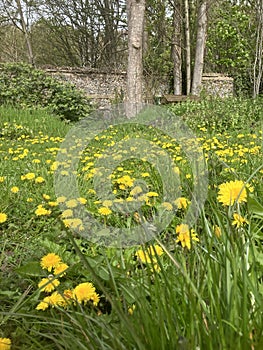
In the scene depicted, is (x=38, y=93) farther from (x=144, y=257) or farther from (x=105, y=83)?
(x=144, y=257)

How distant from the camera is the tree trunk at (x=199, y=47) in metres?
10.8

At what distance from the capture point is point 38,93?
973cm

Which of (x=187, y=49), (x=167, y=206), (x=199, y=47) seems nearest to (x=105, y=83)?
(x=187, y=49)

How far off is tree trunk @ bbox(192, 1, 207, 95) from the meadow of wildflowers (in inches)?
315

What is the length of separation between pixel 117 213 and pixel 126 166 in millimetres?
1403

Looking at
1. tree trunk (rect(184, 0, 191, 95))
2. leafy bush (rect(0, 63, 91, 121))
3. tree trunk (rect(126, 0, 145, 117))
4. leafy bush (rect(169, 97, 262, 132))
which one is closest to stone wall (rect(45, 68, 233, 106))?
tree trunk (rect(184, 0, 191, 95))

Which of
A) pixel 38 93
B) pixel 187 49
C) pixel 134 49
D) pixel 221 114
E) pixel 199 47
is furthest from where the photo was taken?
pixel 187 49

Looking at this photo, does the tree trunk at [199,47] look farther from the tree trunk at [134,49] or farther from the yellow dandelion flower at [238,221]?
the yellow dandelion flower at [238,221]

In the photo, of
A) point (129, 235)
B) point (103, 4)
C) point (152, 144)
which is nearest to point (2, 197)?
point (129, 235)

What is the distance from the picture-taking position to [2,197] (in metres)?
2.43

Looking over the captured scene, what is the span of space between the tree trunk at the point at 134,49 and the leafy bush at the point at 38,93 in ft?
5.10

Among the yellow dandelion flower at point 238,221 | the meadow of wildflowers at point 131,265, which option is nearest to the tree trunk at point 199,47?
the meadow of wildflowers at point 131,265

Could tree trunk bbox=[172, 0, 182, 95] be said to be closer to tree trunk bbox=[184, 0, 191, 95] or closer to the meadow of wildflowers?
tree trunk bbox=[184, 0, 191, 95]

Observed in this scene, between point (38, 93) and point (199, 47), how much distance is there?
5.02 meters
